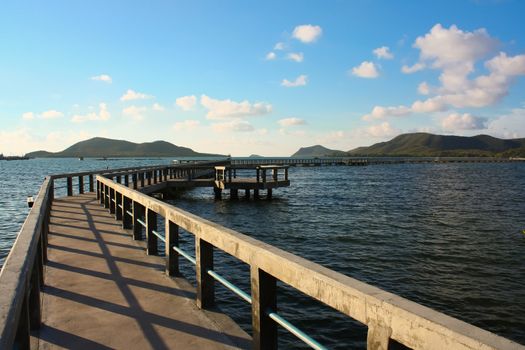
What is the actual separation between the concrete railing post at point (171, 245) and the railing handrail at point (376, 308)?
232 centimetres

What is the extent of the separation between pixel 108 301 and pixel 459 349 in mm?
4191

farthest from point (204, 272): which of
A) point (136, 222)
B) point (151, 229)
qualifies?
point (136, 222)

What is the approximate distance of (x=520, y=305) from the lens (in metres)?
10.9

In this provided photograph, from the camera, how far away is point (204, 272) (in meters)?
4.70

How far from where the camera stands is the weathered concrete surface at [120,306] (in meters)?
3.96

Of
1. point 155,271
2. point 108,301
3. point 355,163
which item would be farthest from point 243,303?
point 355,163

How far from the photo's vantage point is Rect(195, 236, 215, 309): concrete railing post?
4.68m

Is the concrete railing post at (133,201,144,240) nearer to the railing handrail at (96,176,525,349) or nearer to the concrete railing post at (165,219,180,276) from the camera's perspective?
the concrete railing post at (165,219,180,276)

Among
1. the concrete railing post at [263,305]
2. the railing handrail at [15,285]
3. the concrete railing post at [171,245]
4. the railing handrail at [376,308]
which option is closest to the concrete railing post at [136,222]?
the concrete railing post at [171,245]

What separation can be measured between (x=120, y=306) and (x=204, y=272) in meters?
1.06

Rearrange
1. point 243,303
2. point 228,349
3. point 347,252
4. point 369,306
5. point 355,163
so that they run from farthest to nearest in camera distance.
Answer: point 355,163 → point 347,252 → point 243,303 → point 228,349 → point 369,306

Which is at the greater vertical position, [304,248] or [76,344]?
[76,344]

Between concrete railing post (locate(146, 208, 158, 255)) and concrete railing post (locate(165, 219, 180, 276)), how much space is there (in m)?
1.16

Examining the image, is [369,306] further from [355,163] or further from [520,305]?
[355,163]
